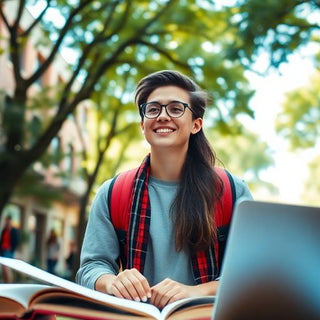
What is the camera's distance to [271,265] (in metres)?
1.50

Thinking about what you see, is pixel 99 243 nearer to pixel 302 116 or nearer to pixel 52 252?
pixel 302 116

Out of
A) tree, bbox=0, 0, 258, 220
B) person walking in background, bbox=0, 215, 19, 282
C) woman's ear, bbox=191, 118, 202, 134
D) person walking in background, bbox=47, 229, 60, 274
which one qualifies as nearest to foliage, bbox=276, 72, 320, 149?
tree, bbox=0, 0, 258, 220

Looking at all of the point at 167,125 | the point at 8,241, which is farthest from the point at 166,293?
the point at 8,241

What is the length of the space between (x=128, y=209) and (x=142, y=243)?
0.41 feet

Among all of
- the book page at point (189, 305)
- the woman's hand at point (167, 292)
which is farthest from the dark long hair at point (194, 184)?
the book page at point (189, 305)

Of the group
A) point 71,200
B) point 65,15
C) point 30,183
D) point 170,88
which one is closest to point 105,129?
point 30,183

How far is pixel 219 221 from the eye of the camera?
2340 mm

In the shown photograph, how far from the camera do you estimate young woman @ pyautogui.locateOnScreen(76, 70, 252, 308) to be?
2295 millimetres

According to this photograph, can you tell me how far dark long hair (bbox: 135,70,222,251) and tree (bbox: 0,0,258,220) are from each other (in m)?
9.08

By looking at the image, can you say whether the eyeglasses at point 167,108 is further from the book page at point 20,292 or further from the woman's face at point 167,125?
the book page at point 20,292

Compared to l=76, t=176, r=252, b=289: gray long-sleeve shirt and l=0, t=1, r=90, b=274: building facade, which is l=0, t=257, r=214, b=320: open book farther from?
l=0, t=1, r=90, b=274: building facade

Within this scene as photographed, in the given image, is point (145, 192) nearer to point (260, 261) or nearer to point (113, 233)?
point (113, 233)

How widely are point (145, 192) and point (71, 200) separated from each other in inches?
1291

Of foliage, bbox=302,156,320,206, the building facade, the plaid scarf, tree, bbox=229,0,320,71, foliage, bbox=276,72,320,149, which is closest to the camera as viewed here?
the plaid scarf
